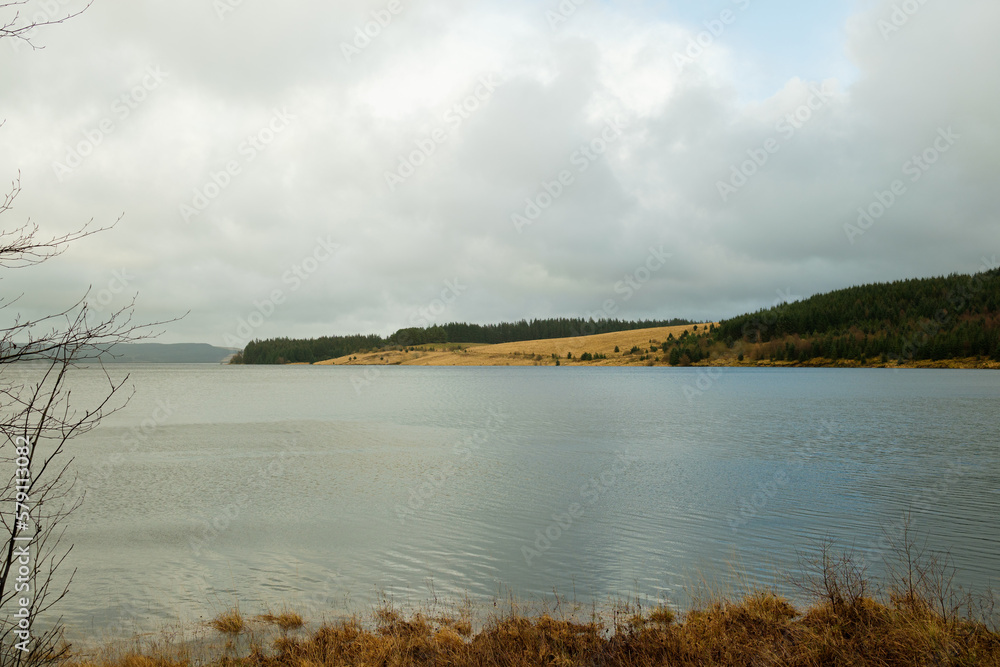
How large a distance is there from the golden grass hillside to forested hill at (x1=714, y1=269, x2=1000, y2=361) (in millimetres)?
21322

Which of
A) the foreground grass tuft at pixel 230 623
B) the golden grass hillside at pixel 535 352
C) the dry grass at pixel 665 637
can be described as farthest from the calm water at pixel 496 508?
the golden grass hillside at pixel 535 352

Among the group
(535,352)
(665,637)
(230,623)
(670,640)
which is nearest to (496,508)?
(230,623)

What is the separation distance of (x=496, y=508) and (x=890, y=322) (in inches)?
5620

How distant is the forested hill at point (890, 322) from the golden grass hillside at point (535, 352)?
21.3 metres

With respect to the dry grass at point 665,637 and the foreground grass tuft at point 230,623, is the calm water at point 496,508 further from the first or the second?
the dry grass at point 665,637

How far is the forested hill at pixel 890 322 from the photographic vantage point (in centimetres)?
11247

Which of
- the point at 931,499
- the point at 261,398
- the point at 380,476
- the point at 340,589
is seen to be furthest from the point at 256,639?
the point at 261,398

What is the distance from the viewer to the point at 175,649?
7273 mm

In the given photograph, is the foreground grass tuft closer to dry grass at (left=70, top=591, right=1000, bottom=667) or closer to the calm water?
the calm water

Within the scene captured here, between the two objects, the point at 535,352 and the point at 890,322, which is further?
the point at 535,352

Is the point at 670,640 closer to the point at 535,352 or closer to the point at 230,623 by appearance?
the point at 230,623

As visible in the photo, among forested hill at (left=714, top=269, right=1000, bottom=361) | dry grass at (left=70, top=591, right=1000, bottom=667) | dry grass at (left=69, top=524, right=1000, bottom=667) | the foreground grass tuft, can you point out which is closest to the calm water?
the foreground grass tuft

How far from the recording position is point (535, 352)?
162m

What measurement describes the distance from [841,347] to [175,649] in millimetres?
137991
